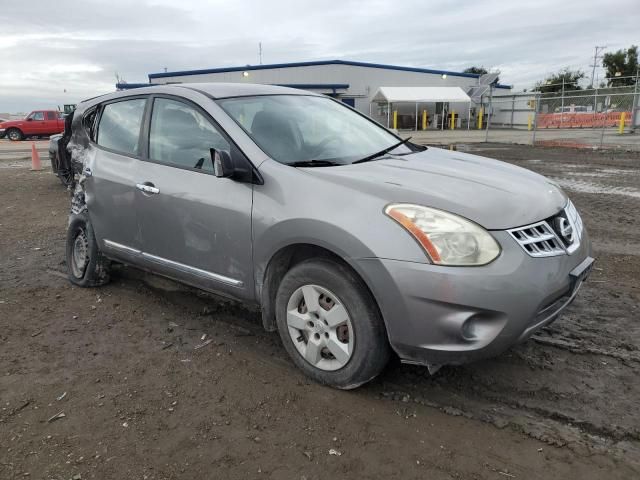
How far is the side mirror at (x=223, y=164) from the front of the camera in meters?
3.05

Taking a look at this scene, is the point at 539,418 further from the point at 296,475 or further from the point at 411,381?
the point at 296,475

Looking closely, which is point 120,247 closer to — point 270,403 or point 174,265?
point 174,265

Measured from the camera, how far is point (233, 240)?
322 centimetres

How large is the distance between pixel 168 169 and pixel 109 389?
4.97 feet

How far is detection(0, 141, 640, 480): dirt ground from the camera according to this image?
239cm

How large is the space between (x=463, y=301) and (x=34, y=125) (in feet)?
112

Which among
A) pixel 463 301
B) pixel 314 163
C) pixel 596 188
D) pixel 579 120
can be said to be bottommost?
pixel 596 188

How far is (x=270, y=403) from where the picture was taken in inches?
114

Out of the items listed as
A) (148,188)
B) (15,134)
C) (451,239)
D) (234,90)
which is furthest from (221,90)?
(15,134)

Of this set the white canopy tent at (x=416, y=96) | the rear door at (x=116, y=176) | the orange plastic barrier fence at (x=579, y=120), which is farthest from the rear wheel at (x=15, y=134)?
the rear door at (x=116, y=176)

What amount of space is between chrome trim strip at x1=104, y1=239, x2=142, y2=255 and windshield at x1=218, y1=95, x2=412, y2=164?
138 cm

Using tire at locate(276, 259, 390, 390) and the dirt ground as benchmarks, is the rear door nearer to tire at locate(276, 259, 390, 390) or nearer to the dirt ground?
the dirt ground

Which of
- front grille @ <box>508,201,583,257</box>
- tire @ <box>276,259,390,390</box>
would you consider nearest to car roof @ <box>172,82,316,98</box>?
tire @ <box>276,259,390,390</box>

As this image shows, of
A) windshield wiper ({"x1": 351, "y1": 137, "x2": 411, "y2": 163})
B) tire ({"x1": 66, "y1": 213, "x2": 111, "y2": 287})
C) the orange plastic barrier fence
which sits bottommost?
tire ({"x1": 66, "y1": 213, "x2": 111, "y2": 287})
